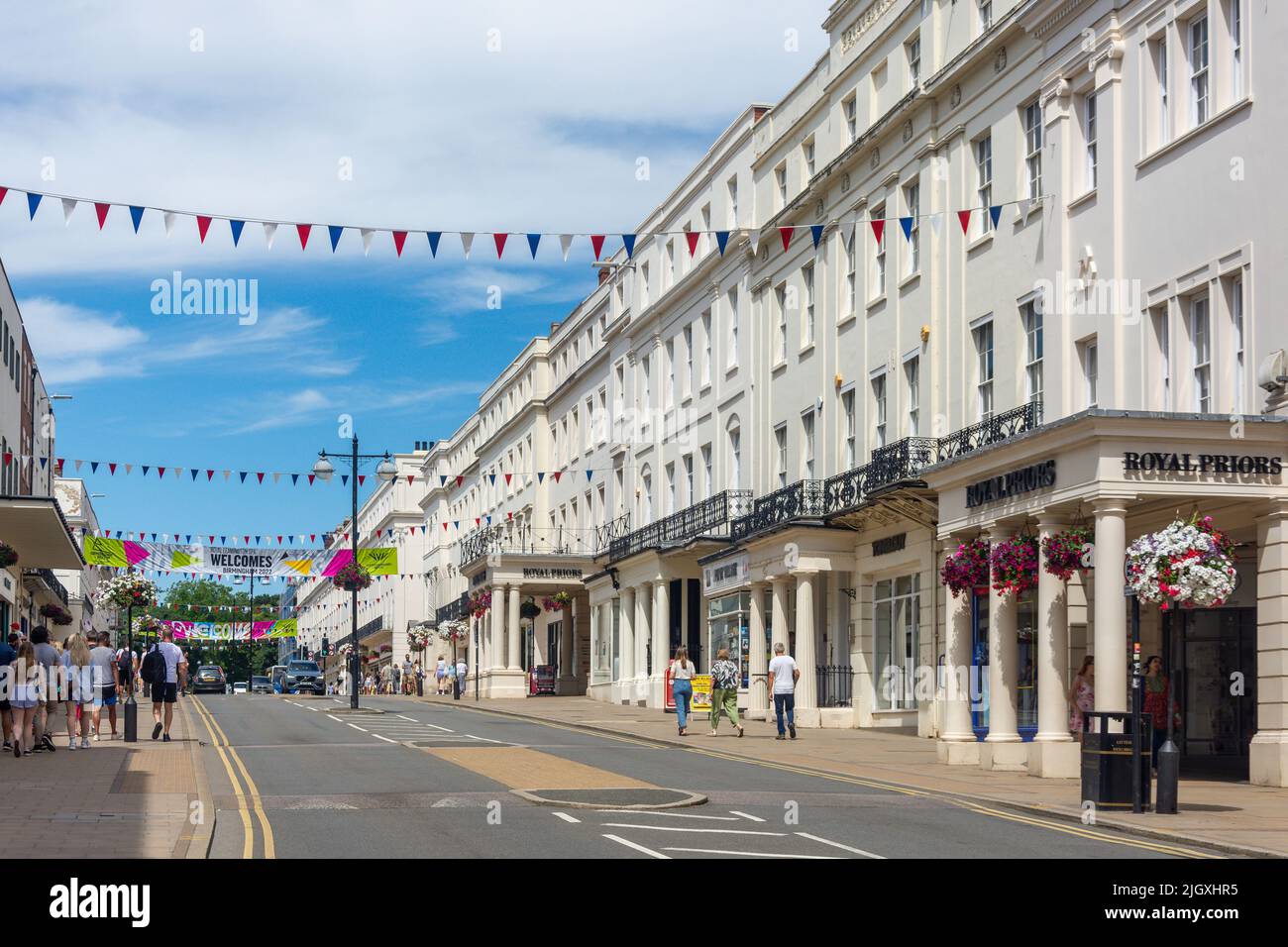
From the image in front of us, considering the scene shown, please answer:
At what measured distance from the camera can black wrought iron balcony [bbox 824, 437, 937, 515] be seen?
3128cm

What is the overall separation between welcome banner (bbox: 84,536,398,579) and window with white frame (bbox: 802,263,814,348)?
1136 inches

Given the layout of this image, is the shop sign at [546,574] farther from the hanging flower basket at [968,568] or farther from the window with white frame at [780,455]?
the hanging flower basket at [968,568]

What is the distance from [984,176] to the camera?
30391mm

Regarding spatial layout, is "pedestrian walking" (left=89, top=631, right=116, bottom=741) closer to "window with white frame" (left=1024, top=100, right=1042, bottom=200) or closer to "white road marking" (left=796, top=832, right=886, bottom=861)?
"white road marking" (left=796, top=832, right=886, bottom=861)

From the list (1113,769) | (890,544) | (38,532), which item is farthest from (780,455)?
(1113,769)

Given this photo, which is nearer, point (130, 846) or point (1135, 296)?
point (130, 846)

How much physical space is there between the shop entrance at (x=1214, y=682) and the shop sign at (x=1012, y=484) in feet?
12.4

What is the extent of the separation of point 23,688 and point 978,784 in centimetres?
1309

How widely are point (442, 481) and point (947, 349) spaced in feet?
209

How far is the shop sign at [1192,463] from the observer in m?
20.7

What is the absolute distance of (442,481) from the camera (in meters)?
92.6

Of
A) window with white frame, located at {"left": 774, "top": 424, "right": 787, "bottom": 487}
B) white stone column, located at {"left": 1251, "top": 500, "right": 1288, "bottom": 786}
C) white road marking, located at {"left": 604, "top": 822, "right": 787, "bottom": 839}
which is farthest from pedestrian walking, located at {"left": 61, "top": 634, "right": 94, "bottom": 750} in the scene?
window with white frame, located at {"left": 774, "top": 424, "right": 787, "bottom": 487}
